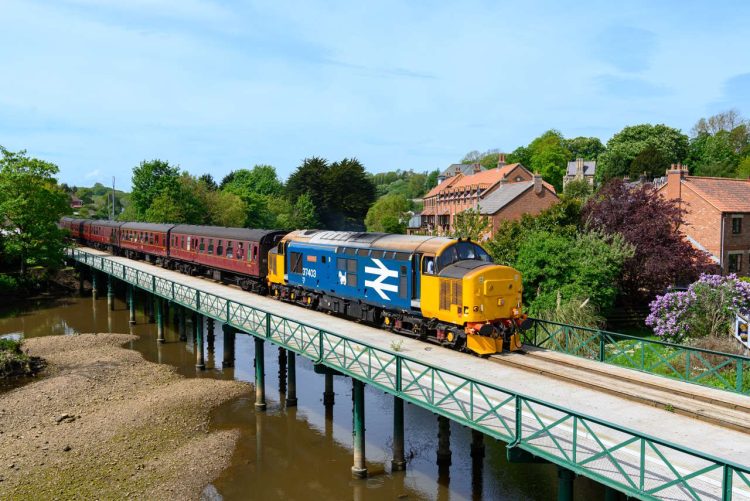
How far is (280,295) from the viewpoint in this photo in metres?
28.0

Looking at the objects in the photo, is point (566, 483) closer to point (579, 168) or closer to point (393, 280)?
point (393, 280)

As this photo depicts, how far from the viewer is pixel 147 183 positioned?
66250 mm

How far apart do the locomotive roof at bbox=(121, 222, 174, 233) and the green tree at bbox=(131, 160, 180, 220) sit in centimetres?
1597

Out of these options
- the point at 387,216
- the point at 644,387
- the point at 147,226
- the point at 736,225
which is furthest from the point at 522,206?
the point at 644,387

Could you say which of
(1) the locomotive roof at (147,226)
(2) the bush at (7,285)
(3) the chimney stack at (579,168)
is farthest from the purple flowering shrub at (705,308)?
(3) the chimney stack at (579,168)

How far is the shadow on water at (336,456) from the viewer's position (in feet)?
51.9

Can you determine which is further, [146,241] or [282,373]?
[146,241]

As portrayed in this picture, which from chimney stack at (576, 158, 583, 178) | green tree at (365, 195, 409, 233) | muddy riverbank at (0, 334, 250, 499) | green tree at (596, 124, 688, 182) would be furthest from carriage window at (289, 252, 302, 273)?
chimney stack at (576, 158, 583, 178)

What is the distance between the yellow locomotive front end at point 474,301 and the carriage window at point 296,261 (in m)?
8.69

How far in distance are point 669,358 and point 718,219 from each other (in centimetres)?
2053

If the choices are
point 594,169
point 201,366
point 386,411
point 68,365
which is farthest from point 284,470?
point 594,169

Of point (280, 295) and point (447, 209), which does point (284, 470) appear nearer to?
point (280, 295)

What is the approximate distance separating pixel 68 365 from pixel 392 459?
661 inches

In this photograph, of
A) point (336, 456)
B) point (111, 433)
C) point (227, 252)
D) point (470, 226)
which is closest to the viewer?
point (336, 456)
